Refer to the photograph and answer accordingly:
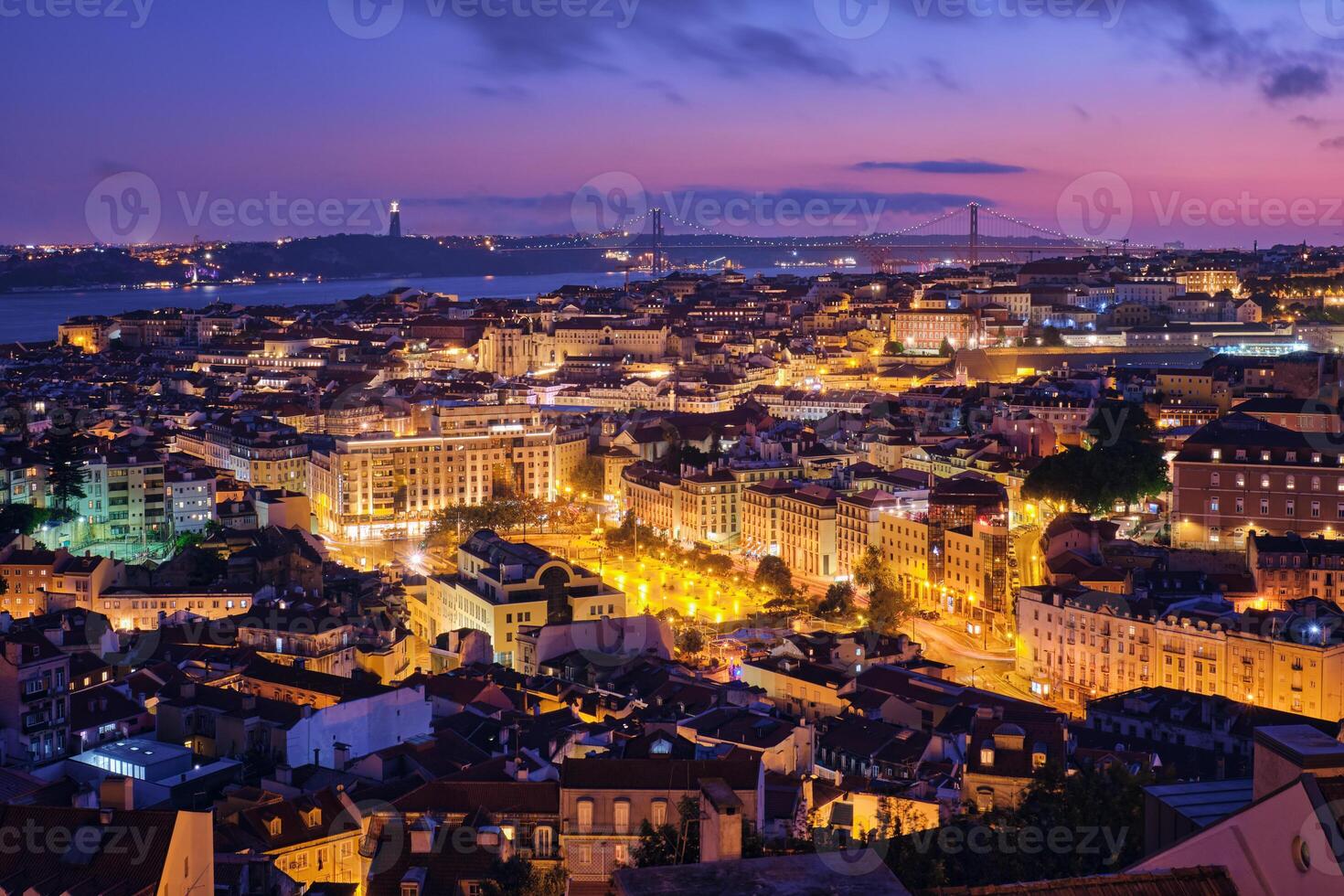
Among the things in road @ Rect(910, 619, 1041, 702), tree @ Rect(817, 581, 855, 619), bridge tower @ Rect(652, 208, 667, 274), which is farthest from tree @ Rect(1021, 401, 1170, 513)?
bridge tower @ Rect(652, 208, 667, 274)

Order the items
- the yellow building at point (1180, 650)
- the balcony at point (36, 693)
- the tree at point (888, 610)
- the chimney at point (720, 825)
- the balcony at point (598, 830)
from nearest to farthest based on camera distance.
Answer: the chimney at point (720, 825) < the balcony at point (598, 830) < the balcony at point (36, 693) < the yellow building at point (1180, 650) < the tree at point (888, 610)

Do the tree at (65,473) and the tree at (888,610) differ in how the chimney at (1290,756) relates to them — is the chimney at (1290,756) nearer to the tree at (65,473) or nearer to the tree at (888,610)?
the tree at (888,610)

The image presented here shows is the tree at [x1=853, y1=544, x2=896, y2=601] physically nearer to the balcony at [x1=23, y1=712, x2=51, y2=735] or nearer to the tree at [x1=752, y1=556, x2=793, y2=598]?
the tree at [x1=752, y1=556, x2=793, y2=598]

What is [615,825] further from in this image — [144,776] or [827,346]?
[827,346]

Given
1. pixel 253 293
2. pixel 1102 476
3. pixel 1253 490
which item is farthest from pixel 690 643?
pixel 253 293

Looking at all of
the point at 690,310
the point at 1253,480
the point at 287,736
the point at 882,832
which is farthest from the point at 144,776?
the point at 690,310

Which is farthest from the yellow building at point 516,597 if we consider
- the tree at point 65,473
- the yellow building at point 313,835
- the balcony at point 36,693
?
the tree at point 65,473
